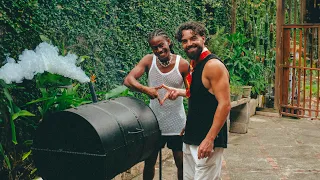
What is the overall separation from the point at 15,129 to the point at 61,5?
1.56 meters

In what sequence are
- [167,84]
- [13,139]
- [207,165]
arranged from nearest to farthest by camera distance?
[207,165]
[13,139]
[167,84]

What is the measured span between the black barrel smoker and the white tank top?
793mm

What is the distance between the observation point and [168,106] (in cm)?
488

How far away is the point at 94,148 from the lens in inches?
144

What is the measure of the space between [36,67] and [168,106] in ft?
4.45

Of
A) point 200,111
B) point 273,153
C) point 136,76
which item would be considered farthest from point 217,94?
point 273,153

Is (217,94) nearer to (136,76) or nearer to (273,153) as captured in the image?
(136,76)

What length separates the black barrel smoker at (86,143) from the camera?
3.63m

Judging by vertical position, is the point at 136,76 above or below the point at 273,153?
above

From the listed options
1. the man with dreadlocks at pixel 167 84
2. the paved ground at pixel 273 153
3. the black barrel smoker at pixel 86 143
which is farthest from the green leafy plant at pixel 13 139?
the paved ground at pixel 273 153

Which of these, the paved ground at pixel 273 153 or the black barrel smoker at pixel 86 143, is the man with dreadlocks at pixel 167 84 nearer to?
the black barrel smoker at pixel 86 143

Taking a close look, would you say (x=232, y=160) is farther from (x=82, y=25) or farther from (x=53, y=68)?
(x=53, y=68)

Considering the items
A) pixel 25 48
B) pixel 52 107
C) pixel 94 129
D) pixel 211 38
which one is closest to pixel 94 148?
pixel 94 129

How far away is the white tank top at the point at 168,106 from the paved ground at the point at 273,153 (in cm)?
148
